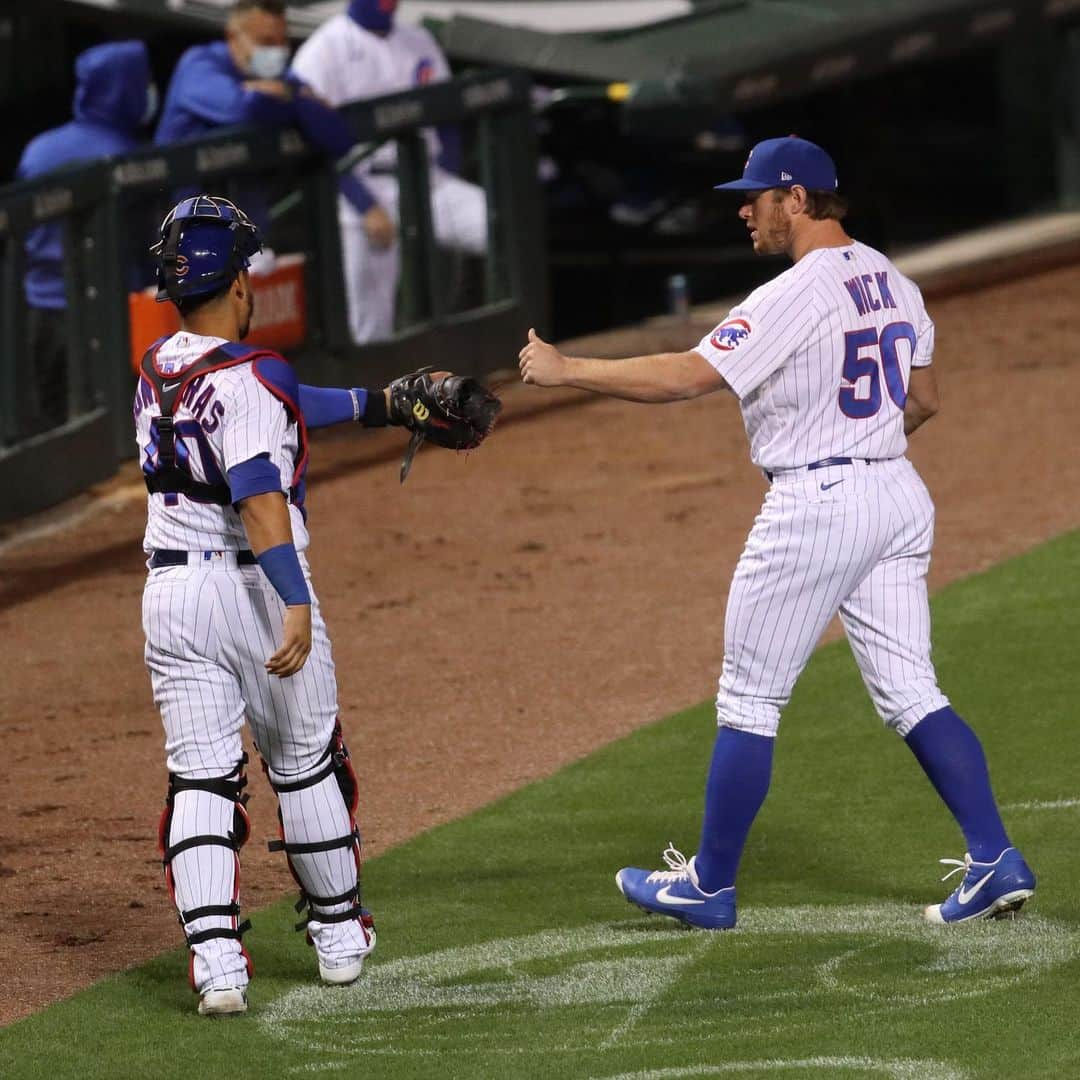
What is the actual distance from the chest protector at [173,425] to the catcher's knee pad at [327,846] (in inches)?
22.4

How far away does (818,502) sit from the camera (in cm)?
478

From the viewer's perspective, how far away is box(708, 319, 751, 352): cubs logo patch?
469 cm

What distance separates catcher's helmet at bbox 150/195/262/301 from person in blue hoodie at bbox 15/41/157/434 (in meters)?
4.99

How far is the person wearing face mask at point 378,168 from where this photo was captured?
447 inches

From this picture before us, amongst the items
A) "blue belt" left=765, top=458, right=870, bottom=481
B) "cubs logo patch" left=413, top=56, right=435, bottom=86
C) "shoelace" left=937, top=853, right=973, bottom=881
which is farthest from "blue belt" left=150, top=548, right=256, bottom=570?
"cubs logo patch" left=413, top=56, right=435, bottom=86

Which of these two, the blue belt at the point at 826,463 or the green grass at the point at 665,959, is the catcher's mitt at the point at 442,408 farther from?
the green grass at the point at 665,959

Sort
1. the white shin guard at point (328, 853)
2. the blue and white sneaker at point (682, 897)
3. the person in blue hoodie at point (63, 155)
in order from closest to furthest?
the white shin guard at point (328, 853), the blue and white sneaker at point (682, 897), the person in blue hoodie at point (63, 155)

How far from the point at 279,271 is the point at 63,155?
4.09 ft

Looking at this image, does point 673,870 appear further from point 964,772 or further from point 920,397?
point 920,397

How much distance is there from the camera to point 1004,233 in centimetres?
1570

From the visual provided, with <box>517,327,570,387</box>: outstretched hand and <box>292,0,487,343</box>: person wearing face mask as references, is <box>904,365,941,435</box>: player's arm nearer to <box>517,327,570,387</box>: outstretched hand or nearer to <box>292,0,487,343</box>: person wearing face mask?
<box>517,327,570,387</box>: outstretched hand

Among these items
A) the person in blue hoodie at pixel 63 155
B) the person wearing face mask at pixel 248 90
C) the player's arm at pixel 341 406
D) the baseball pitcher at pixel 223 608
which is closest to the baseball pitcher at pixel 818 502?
the player's arm at pixel 341 406

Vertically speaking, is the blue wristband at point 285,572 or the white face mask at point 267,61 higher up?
the white face mask at point 267,61

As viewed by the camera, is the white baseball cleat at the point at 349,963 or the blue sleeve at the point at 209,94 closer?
the white baseball cleat at the point at 349,963
